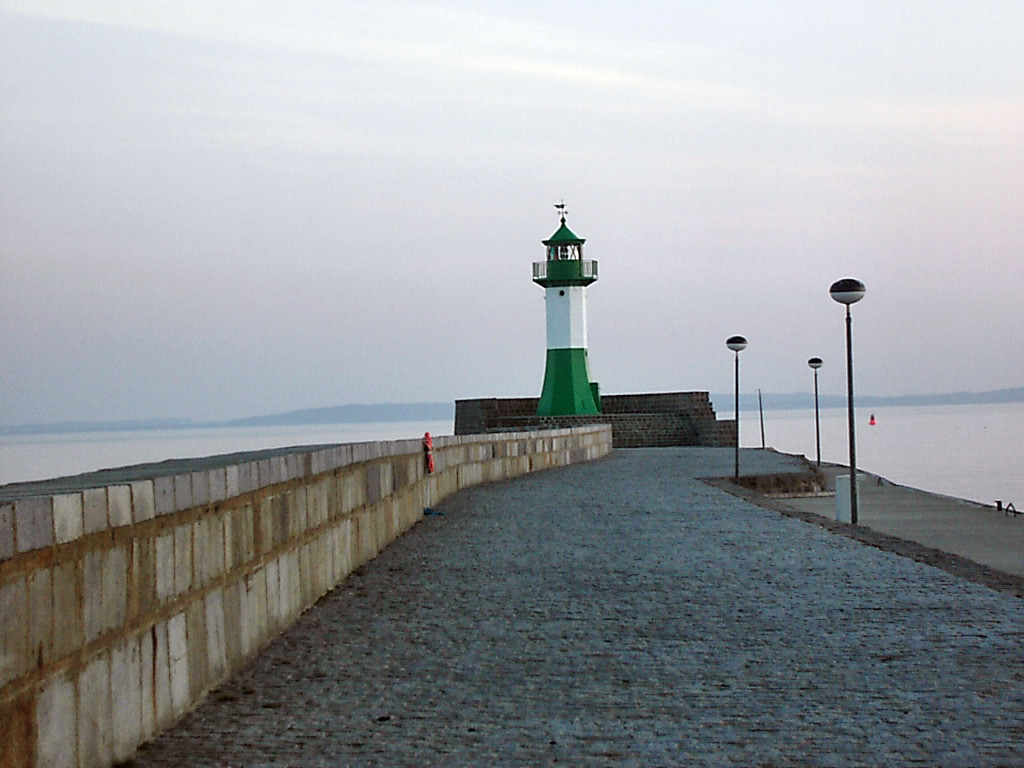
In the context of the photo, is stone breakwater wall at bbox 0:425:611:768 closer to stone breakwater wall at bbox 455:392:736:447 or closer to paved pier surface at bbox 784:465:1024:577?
paved pier surface at bbox 784:465:1024:577

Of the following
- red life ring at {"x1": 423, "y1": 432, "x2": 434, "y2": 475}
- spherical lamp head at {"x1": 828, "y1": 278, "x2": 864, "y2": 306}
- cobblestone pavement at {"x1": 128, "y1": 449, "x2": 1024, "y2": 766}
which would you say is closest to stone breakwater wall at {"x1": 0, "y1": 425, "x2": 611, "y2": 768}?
cobblestone pavement at {"x1": 128, "y1": 449, "x2": 1024, "y2": 766}

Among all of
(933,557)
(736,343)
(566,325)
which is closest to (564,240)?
(566,325)

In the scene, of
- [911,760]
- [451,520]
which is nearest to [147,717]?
[911,760]

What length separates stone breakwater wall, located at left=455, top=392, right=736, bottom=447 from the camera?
46531 millimetres

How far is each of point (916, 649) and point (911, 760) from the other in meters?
2.32

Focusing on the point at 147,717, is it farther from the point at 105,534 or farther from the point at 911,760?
the point at 911,760

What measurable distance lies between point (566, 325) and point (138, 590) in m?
43.2

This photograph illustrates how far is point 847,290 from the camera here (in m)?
17.1

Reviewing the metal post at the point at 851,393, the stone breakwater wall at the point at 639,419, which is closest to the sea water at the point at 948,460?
the stone breakwater wall at the point at 639,419

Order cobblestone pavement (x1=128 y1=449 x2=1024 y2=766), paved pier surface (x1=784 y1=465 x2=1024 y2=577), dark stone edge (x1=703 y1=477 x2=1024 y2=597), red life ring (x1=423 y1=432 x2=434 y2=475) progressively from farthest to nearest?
paved pier surface (x1=784 y1=465 x2=1024 y2=577)
red life ring (x1=423 y1=432 x2=434 y2=475)
dark stone edge (x1=703 y1=477 x2=1024 y2=597)
cobblestone pavement (x1=128 y1=449 x2=1024 y2=766)

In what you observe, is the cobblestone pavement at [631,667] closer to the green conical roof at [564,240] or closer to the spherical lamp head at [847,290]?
the spherical lamp head at [847,290]

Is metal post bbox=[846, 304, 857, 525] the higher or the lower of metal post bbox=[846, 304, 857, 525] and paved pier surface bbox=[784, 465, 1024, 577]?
the higher

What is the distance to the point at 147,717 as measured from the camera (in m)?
5.50

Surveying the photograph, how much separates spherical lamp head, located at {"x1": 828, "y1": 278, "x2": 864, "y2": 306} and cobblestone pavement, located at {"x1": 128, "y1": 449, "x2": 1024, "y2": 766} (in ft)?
17.6
